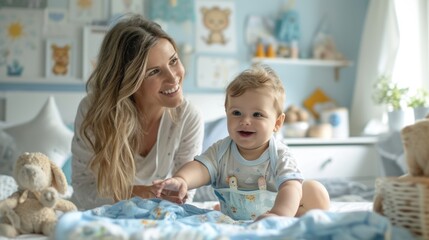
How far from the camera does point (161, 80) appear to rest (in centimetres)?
163

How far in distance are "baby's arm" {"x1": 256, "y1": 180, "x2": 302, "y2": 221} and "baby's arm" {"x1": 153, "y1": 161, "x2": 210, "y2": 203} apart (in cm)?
23

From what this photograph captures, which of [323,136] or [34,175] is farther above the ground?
[34,175]

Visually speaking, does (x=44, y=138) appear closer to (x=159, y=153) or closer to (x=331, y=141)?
(x=159, y=153)

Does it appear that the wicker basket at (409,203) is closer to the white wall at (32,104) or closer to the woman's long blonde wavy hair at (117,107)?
the woman's long blonde wavy hair at (117,107)

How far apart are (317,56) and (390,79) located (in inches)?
21.4

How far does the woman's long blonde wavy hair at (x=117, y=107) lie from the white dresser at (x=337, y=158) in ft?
5.87

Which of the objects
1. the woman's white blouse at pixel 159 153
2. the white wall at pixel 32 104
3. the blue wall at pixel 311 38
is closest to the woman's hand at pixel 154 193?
the woman's white blouse at pixel 159 153

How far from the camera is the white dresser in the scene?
3.33m

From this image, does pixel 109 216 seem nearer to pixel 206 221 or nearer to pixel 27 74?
pixel 206 221

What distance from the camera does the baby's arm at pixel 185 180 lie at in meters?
1.26

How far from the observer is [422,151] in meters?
1.00

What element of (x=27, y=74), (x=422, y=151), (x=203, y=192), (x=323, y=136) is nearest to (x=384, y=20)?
(x=323, y=136)

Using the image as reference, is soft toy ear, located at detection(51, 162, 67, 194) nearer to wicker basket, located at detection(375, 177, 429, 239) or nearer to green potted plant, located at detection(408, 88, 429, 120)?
wicker basket, located at detection(375, 177, 429, 239)

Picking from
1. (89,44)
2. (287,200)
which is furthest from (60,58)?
(287,200)
